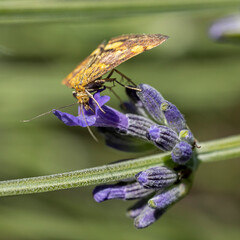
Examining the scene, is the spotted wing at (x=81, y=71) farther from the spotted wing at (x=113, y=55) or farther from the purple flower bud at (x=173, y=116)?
the purple flower bud at (x=173, y=116)

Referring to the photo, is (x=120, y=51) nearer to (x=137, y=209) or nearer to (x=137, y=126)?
(x=137, y=126)

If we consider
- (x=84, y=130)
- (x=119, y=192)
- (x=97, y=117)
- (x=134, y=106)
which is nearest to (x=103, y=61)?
(x=97, y=117)

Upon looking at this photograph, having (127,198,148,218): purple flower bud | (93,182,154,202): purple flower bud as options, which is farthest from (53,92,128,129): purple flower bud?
(127,198,148,218): purple flower bud

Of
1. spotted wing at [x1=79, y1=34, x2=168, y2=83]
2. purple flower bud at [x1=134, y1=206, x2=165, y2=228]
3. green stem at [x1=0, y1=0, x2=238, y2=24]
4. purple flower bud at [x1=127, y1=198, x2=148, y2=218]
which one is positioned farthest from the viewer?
green stem at [x1=0, y1=0, x2=238, y2=24]

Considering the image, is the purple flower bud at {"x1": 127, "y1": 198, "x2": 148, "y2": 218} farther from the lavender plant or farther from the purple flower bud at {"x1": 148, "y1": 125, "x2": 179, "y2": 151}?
the purple flower bud at {"x1": 148, "y1": 125, "x2": 179, "y2": 151}

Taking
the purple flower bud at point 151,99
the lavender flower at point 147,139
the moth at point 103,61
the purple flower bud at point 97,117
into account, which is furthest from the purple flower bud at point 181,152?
the moth at point 103,61

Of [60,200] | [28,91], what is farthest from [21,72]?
[60,200]

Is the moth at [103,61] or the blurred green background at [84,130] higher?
the moth at [103,61]
